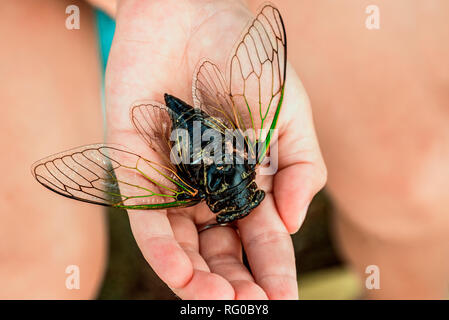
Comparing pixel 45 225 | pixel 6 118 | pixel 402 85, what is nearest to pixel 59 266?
pixel 45 225

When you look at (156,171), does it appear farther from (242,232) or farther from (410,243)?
(410,243)

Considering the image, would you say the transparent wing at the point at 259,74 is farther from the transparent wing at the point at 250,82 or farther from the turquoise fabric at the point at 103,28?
the turquoise fabric at the point at 103,28

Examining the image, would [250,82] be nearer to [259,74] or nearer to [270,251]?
[259,74]

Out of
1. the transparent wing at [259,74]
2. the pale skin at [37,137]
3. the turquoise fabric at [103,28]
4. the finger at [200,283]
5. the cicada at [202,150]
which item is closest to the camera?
the finger at [200,283]

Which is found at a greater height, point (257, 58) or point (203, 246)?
point (257, 58)
